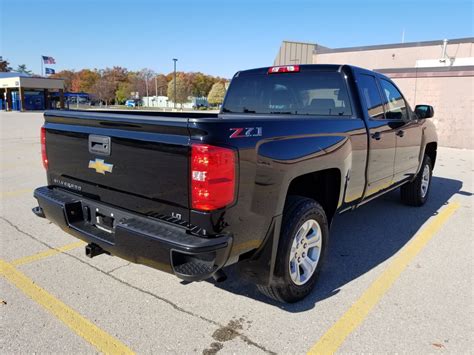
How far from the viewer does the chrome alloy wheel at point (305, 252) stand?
303cm

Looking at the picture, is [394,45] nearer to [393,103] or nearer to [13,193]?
[393,103]

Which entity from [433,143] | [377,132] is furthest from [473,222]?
[377,132]

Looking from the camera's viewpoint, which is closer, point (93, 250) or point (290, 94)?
point (93, 250)

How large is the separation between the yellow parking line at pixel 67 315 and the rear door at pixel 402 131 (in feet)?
12.2

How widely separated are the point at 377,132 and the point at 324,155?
4.10ft

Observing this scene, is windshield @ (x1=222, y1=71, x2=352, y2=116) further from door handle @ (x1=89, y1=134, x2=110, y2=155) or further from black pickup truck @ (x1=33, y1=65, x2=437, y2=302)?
door handle @ (x1=89, y1=134, x2=110, y2=155)

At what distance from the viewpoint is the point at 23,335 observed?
2.65 meters

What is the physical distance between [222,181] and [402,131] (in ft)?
11.1

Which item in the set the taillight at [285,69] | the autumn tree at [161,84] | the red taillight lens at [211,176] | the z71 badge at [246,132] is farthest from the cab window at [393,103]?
the autumn tree at [161,84]

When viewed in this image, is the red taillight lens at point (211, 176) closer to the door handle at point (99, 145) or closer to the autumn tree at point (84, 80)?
the door handle at point (99, 145)

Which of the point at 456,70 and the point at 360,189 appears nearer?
the point at 360,189

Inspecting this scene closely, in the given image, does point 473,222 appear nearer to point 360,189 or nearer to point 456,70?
point 360,189

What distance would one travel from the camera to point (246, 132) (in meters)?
2.39

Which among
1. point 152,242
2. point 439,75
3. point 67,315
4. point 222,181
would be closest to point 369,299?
point 222,181
